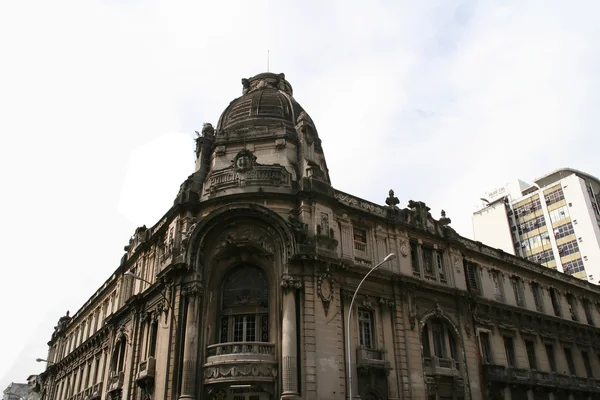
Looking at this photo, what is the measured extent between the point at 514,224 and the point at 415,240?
44817 mm

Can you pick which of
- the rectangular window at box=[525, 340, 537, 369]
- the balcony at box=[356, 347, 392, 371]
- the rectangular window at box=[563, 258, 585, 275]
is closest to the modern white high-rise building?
the rectangular window at box=[563, 258, 585, 275]

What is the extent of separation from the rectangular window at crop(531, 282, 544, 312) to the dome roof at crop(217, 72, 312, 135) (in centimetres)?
2220

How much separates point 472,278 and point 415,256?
5.83m

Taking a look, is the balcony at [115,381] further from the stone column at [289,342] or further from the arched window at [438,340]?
the arched window at [438,340]

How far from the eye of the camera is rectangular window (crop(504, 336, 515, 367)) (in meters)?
33.2

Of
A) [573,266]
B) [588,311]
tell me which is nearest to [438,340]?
[588,311]

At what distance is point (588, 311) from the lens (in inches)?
1671

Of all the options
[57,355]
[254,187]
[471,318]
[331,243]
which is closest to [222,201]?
[254,187]

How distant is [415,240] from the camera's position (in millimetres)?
31578

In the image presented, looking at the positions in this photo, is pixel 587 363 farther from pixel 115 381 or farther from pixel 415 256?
pixel 115 381

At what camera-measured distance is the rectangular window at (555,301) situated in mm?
39416

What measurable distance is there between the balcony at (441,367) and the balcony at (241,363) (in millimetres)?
9350

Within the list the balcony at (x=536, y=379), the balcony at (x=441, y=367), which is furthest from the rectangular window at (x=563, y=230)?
the balcony at (x=441, y=367)

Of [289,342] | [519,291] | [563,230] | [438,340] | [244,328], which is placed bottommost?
[289,342]
